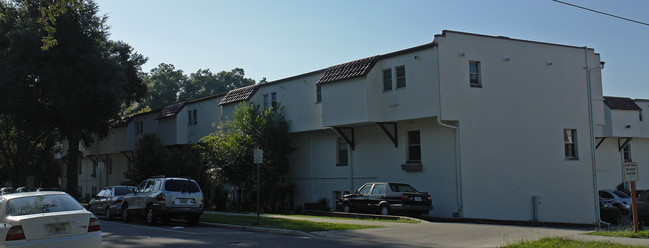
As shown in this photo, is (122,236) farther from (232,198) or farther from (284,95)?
(232,198)

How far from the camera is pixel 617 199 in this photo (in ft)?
105

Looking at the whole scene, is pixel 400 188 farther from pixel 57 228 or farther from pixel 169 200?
pixel 57 228

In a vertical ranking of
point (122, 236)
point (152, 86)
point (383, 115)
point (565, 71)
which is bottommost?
point (122, 236)

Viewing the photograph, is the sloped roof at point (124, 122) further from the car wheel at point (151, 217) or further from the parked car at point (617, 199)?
the parked car at point (617, 199)

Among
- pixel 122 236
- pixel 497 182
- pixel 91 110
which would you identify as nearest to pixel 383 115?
pixel 497 182

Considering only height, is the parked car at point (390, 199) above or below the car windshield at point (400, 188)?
below

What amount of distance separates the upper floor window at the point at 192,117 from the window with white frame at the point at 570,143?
22.9 metres

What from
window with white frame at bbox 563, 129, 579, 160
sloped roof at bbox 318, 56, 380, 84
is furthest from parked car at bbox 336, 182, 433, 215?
window with white frame at bbox 563, 129, 579, 160

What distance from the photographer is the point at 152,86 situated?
283 feet

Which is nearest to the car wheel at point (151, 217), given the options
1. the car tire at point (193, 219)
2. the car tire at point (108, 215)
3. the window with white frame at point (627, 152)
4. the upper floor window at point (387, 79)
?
the car tire at point (193, 219)

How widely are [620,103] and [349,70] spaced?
23.0 meters

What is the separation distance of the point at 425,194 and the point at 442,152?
236 cm

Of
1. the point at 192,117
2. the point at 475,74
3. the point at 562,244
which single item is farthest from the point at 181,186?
the point at 192,117

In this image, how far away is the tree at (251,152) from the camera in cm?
2920
